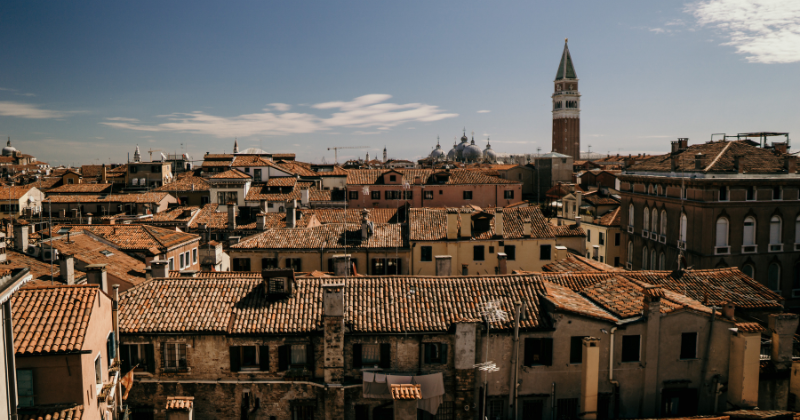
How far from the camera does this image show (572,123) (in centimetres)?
11625

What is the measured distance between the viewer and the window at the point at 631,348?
49.4 feet

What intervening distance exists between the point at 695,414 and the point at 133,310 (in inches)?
620

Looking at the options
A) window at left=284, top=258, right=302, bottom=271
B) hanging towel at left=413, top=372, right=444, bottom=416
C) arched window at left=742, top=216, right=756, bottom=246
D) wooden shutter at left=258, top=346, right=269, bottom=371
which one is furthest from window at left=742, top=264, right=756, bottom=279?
wooden shutter at left=258, top=346, right=269, bottom=371

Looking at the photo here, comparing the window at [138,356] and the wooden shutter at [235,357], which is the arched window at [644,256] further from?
the window at [138,356]

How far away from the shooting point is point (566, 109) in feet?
380

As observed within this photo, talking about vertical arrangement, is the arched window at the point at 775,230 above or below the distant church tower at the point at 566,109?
below

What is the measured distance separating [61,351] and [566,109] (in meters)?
115

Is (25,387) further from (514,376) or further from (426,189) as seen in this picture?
(426,189)

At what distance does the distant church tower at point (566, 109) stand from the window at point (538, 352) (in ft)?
351

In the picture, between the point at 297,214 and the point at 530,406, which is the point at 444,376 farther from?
the point at 297,214

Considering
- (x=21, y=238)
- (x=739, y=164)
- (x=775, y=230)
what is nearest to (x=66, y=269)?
(x=21, y=238)

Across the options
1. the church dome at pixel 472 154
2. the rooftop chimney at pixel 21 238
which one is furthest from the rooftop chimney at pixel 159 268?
the church dome at pixel 472 154

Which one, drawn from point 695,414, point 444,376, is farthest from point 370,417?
point 695,414

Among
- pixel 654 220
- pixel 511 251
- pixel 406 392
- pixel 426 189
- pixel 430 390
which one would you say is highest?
pixel 426 189
